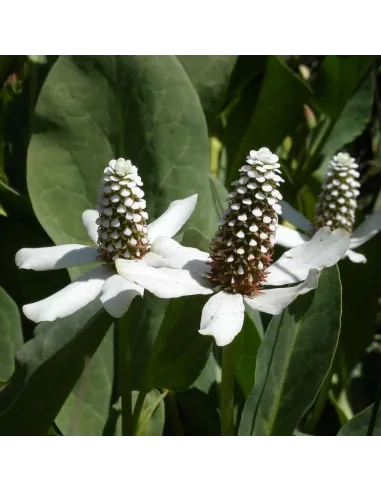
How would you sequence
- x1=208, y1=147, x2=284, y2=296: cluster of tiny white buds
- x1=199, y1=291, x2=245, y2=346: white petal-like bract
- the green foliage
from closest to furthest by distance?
x1=199, y1=291, x2=245, y2=346: white petal-like bract
x1=208, y1=147, x2=284, y2=296: cluster of tiny white buds
the green foliage

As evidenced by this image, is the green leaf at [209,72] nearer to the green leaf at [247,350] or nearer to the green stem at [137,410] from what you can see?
the green leaf at [247,350]

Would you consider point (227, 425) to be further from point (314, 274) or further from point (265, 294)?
point (314, 274)

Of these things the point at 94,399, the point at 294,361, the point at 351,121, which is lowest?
the point at 94,399

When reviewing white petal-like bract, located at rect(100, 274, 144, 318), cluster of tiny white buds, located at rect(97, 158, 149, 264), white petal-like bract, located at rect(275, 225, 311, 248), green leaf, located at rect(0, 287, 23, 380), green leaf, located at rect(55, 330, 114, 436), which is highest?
cluster of tiny white buds, located at rect(97, 158, 149, 264)

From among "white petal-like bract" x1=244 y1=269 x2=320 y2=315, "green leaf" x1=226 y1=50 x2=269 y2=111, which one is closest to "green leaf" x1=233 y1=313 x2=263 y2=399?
"white petal-like bract" x1=244 y1=269 x2=320 y2=315

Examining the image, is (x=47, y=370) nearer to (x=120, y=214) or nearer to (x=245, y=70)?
(x=120, y=214)

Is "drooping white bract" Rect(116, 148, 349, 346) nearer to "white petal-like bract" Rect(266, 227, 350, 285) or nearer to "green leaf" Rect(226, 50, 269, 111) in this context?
"white petal-like bract" Rect(266, 227, 350, 285)

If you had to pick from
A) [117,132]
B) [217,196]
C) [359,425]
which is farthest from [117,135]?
[359,425]

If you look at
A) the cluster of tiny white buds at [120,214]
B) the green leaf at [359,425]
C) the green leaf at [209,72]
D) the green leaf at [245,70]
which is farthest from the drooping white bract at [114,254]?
the green leaf at [245,70]
